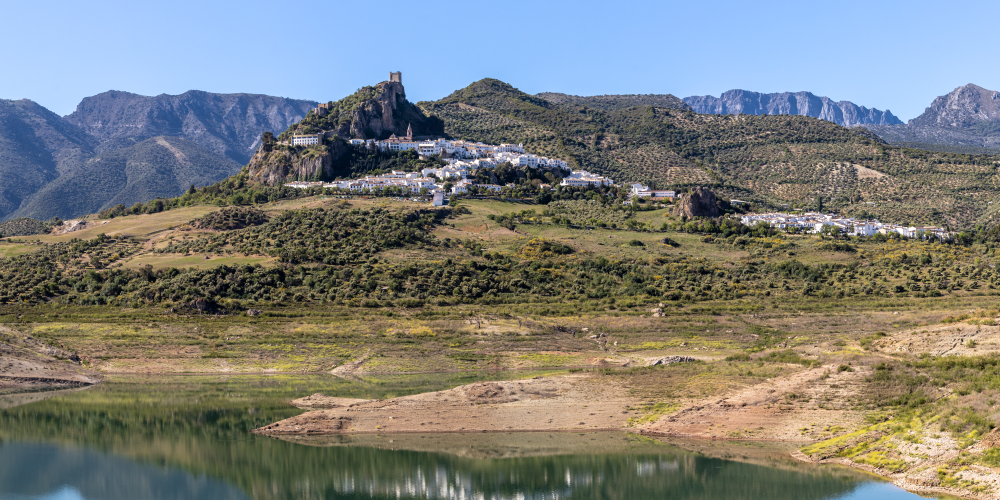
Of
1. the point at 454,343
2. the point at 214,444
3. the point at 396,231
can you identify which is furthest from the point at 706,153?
the point at 214,444

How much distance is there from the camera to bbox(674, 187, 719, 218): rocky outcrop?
123 metres

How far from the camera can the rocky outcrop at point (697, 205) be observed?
123188mm

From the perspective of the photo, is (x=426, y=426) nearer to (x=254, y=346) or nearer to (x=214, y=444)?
(x=214, y=444)

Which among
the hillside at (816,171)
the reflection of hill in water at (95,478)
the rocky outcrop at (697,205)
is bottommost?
the reflection of hill in water at (95,478)

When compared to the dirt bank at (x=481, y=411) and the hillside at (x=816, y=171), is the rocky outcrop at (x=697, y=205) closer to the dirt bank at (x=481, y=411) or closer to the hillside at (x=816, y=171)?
the hillside at (x=816, y=171)

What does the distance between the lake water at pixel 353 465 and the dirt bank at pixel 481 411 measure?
1079mm

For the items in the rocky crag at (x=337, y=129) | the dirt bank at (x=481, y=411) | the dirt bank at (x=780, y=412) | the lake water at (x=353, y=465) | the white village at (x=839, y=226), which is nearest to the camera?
the lake water at (x=353, y=465)

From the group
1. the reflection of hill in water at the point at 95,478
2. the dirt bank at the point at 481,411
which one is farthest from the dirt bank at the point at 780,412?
the reflection of hill in water at the point at 95,478

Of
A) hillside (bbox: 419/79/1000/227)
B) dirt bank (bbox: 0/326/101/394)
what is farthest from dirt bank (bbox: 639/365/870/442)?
hillside (bbox: 419/79/1000/227)

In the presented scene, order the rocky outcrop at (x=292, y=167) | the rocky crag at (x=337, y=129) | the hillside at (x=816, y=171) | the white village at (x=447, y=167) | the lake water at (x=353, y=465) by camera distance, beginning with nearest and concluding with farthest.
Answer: the lake water at (x=353, y=465) → the white village at (x=447, y=167) → the rocky outcrop at (x=292, y=167) → the rocky crag at (x=337, y=129) → the hillside at (x=816, y=171)

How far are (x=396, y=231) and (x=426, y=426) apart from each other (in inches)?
2562

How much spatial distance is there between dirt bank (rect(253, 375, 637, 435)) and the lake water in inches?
42.5

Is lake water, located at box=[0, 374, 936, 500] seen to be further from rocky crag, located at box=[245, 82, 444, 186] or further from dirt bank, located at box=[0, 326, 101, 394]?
rocky crag, located at box=[245, 82, 444, 186]

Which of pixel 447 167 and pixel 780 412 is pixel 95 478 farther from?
pixel 447 167
